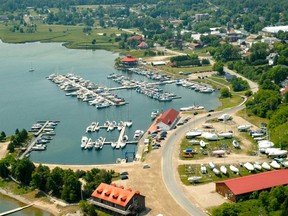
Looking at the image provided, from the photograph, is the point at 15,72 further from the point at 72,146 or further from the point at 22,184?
the point at 22,184

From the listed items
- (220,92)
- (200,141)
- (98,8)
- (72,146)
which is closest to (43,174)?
(72,146)

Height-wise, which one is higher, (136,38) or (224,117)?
(224,117)

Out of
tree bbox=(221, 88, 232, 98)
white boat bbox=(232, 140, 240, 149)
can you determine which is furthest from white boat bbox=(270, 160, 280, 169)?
tree bbox=(221, 88, 232, 98)

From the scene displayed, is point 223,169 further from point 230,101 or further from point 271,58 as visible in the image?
point 271,58

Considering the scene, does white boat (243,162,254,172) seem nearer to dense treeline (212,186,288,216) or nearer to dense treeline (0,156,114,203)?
dense treeline (212,186,288,216)

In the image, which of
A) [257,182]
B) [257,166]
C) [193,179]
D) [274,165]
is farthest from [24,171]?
[274,165]

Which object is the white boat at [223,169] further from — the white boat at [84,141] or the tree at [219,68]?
→ the tree at [219,68]
